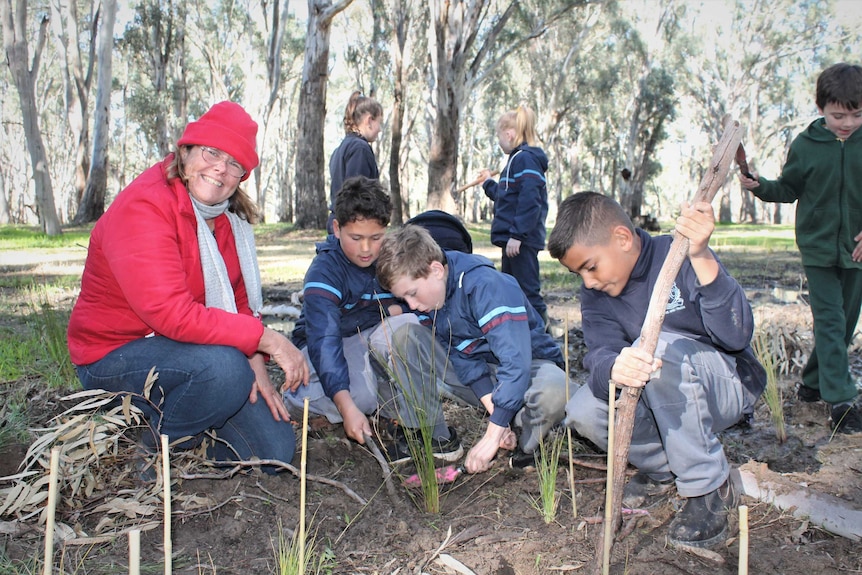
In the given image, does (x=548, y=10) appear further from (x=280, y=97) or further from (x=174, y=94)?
(x=280, y=97)

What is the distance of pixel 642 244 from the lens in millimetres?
2523

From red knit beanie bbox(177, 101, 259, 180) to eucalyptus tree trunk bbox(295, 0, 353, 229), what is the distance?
39.5 feet

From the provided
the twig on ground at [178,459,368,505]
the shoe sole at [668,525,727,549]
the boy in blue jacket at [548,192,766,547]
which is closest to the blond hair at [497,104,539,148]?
the boy in blue jacket at [548,192,766,547]

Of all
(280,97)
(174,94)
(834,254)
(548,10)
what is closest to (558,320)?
(834,254)

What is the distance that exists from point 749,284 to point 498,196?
13.3ft

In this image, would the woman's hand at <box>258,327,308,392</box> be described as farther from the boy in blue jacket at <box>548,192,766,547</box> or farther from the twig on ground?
the boy in blue jacket at <box>548,192,766,547</box>

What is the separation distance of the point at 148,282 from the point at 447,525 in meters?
1.36

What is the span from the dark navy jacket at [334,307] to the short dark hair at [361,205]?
0.22 m

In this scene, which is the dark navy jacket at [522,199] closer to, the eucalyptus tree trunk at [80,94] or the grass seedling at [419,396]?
the grass seedling at [419,396]

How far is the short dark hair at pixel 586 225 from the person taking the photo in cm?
238

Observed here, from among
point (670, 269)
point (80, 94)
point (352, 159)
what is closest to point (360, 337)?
point (670, 269)

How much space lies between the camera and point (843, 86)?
3.18 metres

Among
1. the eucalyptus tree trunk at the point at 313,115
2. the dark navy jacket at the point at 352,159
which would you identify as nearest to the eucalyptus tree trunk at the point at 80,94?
the eucalyptus tree trunk at the point at 313,115

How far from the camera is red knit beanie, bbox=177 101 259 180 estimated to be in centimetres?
256
